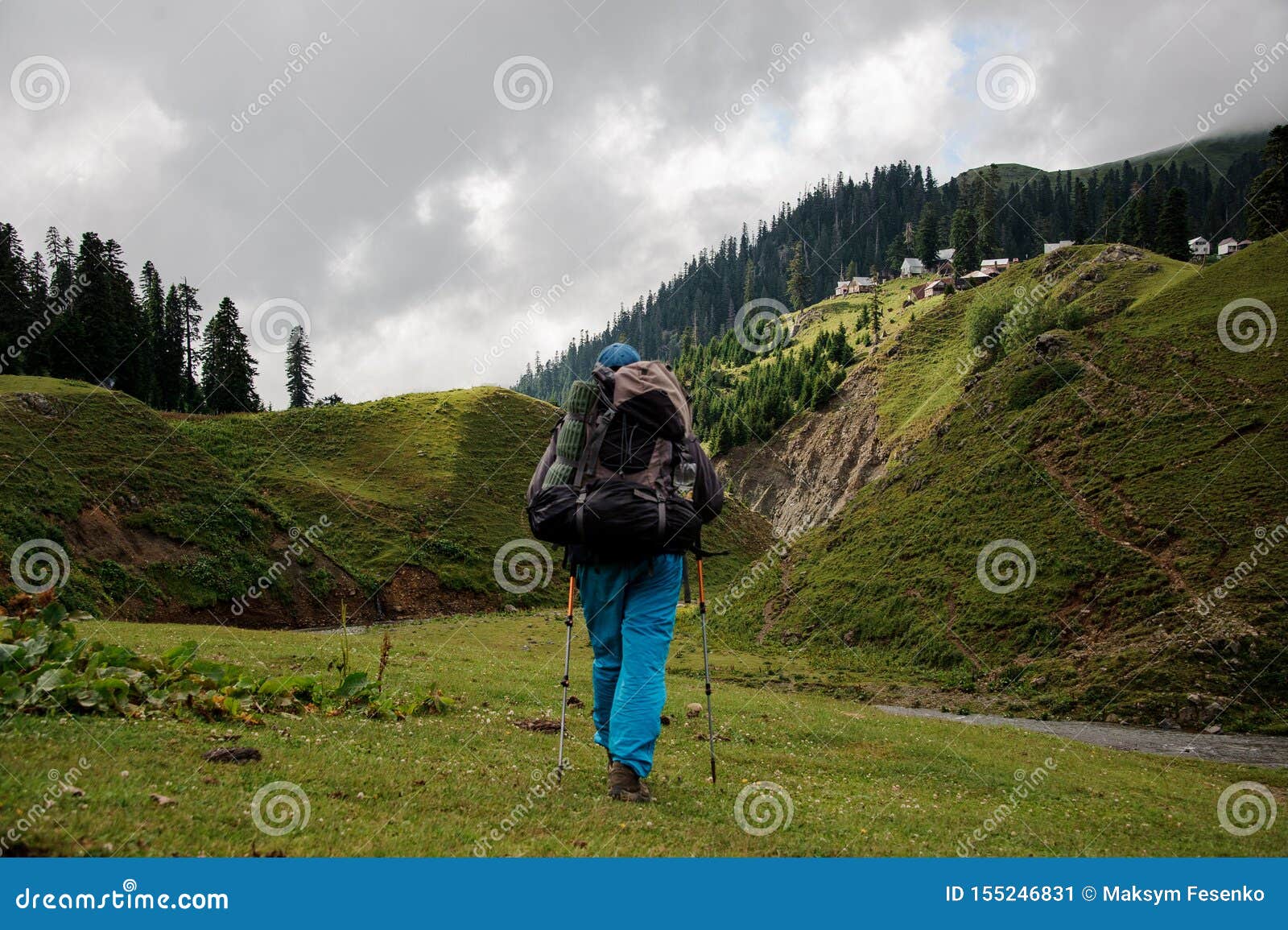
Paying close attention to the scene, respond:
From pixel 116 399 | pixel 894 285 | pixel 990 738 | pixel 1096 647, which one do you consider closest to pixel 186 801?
pixel 990 738

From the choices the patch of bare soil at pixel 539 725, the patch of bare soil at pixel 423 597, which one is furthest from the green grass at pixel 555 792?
the patch of bare soil at pixel 423 597

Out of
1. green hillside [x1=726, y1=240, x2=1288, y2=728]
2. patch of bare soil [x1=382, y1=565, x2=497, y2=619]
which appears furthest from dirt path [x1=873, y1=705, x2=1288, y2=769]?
patch of bare soil [x1=382, y1=565, x2=497, y2=619]

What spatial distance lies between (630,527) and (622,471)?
25.7 inches

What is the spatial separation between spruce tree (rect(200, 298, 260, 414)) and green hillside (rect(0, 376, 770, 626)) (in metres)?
13.2

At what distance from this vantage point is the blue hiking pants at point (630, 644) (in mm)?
7516

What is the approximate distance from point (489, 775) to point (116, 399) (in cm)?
5274

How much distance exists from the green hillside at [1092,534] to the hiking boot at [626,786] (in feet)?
68.9

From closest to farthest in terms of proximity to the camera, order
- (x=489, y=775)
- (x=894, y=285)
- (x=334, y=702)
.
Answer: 1. (x=489, y=775)
2. (x=334, y=702)
3. (x=894, y=285)

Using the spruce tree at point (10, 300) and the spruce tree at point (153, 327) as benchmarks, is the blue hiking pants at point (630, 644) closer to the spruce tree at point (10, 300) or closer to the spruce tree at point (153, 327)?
the spruce tree at point (10, 300)

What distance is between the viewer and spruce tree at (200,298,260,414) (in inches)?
3263

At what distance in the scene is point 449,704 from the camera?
12375 mm

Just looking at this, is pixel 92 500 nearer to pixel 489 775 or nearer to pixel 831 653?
pixel 831 653

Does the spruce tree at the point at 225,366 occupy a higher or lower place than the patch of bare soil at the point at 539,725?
higher

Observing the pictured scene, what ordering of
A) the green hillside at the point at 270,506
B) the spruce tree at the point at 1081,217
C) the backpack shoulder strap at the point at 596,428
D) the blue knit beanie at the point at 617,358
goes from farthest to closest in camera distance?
the spruce tree at the point at 1081,217, the green hillside at the point at 270,506, the blue knit beanie at the point at 617,358, the backpack shoulder strap at the point at 596,428
